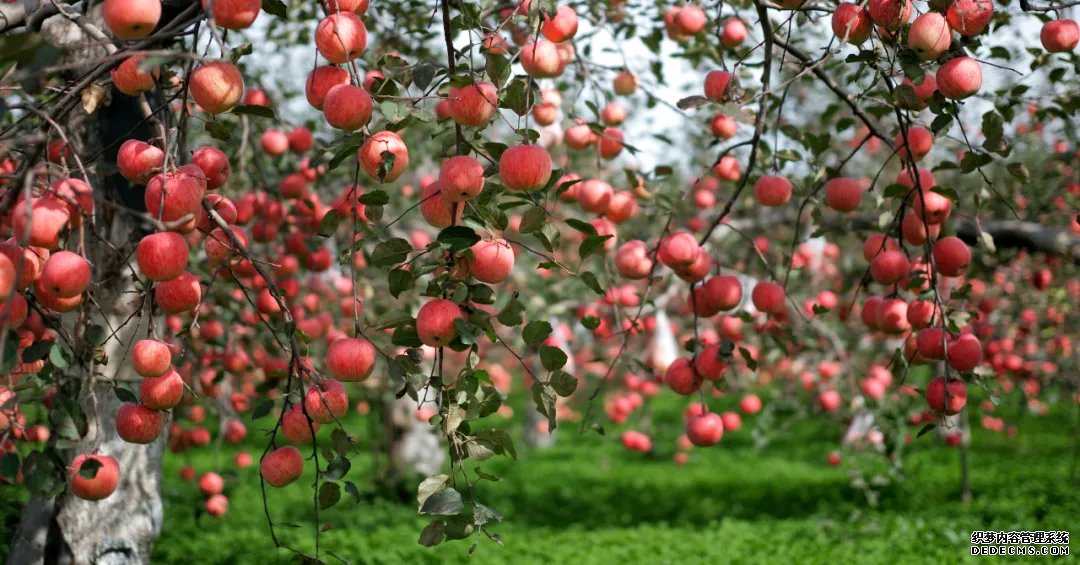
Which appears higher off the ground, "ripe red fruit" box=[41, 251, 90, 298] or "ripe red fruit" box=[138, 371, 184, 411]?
"ripe red fruit" box=[41, 251, 90, 298]

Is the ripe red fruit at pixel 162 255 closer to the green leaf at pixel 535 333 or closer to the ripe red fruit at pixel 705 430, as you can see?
the green leaf at pixel 535 333

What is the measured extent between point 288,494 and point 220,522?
1.62 m

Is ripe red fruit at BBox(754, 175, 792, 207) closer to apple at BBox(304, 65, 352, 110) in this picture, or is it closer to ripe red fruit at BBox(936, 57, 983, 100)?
ripe red fruit at BBox(936, 57, 983, 100)

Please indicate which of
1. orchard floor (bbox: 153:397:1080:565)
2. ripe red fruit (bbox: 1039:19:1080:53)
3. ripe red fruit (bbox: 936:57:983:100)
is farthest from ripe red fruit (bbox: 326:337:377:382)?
orchard floor (bbox: 153:397:1080:565)

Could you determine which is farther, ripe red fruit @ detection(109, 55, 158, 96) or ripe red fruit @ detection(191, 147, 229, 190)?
ripe red fruit @ detection(191, 147, 229, 190)

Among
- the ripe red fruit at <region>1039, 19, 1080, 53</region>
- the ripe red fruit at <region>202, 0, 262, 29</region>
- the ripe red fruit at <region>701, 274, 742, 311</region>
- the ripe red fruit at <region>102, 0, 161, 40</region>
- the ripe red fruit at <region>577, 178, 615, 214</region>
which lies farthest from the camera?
the ripe red fruit at <region>577, 178, 615, 214</region>

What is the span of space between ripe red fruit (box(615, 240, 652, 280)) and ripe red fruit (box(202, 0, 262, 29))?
150 centimetres

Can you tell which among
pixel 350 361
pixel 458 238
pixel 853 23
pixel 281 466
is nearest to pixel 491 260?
pixel 458 238

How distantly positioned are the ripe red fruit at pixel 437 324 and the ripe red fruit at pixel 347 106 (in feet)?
1.26

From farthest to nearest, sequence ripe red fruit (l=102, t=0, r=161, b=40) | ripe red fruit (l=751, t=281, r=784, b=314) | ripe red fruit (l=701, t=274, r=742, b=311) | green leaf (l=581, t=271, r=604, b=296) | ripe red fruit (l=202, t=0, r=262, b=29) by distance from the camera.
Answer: ripe red fruit (l=751, t=281, r=784, b=314)
ripe red fruit (l=701, t=274, r=742, b=311)
green leaf (l=581, t=271, r=604, b=296)
ripe red fruit (l=202, t=0, r=262, b=29)
ripe red fruit (l=102, t=0, r=161, b=40)

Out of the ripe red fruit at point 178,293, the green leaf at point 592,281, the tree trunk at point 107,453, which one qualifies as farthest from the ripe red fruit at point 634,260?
the tree trunk at point 107,453

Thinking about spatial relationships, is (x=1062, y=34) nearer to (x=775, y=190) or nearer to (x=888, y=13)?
(x=888, y=13)

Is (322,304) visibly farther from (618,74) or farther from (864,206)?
(864,206)

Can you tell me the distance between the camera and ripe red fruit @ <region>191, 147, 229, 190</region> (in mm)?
1866
